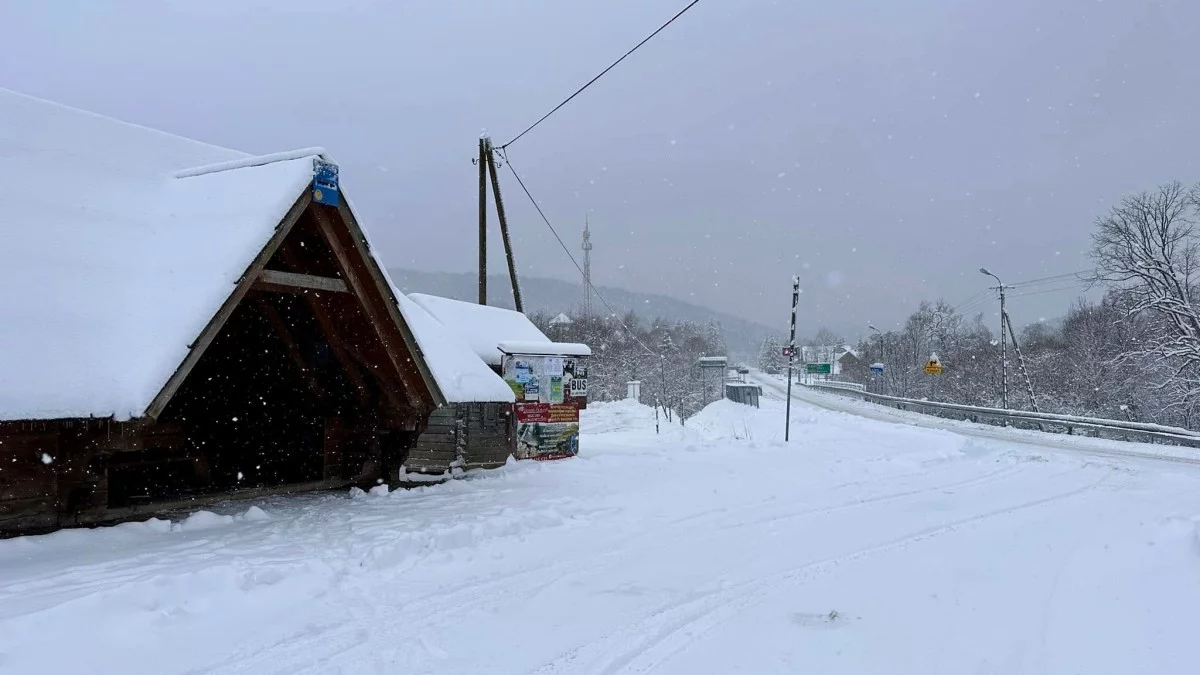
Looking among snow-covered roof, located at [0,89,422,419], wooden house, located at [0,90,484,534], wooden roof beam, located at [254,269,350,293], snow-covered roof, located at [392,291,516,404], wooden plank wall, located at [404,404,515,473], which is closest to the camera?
snow-covered roof, located at [0,89,422,419]

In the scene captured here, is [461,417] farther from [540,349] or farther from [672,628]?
[672,628]

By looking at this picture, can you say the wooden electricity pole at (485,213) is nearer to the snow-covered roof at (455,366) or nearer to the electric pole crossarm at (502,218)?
the electric pole crossarm at (502,218)

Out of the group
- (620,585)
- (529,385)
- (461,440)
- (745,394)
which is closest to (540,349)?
(529,385)

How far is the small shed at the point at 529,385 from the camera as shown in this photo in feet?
42.5

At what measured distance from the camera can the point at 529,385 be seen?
13.2 meters

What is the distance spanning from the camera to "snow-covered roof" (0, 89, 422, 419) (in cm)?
618

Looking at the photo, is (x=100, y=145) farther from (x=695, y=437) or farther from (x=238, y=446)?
(x=695, y=437)

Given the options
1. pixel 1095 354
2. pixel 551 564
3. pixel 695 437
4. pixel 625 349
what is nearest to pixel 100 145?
pixel 551 564

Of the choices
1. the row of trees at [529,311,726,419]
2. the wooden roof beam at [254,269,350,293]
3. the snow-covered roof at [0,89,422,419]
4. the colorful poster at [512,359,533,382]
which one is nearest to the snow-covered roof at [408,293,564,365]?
the colorful poster at [512,359,533,382]

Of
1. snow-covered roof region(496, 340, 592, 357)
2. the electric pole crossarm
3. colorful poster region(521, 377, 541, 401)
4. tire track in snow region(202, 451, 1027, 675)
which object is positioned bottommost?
tire track in snow region(202, 451, 1027, 675)

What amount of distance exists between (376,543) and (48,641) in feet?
9.10

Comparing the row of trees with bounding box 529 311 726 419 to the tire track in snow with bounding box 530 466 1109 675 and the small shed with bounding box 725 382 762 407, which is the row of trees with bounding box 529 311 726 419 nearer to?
the small shed with bounding box 725 382 762 407

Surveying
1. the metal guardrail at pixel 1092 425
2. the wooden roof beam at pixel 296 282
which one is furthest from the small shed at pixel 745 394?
the wooden roof beam at pixel 296 282

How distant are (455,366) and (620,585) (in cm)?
572
